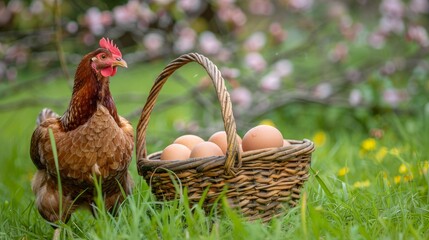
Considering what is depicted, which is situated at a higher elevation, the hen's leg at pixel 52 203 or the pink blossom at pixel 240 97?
the pink blossom at pixel 240 97

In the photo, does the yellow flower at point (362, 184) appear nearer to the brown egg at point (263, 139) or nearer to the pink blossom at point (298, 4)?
the brown egg at point (263, 139)

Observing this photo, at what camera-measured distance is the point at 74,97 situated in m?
2.62

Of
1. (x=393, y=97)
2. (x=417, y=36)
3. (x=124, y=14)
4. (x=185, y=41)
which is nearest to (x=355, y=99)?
(x=393, y=97)

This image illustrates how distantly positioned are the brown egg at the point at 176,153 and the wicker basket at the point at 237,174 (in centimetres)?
12

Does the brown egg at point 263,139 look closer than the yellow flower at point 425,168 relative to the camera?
Yes

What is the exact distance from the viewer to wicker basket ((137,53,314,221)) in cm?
234

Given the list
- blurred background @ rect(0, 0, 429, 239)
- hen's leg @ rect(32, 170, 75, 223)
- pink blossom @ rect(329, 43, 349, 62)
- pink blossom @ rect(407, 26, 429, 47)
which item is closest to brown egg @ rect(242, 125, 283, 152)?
hen's leg @ rect(32, 170, 75, 223)

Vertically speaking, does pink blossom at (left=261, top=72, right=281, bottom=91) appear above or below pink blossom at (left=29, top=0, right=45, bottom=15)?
below

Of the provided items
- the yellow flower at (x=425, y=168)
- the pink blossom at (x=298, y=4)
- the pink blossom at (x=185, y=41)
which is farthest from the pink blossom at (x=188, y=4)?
the yellow flower at (x=425, y=168)

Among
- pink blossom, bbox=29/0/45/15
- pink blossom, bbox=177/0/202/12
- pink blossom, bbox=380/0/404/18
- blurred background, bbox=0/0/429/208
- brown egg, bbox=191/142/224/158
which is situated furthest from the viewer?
pink blossom, bbox=380/0/404/18

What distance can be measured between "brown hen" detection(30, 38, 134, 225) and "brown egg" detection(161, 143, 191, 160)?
0.52 ft

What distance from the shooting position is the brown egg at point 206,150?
98.7 inches

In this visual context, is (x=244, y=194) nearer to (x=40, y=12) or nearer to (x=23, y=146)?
(x=40, y=12)

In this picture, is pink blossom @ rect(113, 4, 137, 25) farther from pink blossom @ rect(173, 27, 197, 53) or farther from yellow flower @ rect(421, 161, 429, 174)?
yellow flower @ rect(421, 161, 429, 174)
